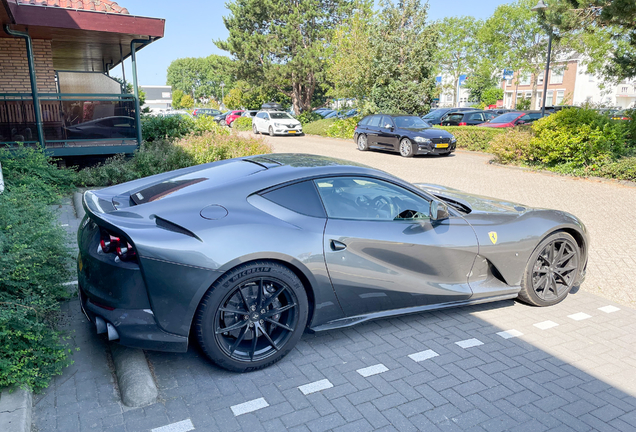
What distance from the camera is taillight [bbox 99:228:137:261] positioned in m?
3.09

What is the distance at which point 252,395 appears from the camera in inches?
125

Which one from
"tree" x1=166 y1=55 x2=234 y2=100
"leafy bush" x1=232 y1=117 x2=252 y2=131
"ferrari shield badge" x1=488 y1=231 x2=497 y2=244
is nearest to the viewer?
"ferrari shield badge" x1=488 y1=231 x2=497 y2=244

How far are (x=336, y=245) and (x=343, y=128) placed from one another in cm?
2282

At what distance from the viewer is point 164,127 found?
13.6 metres

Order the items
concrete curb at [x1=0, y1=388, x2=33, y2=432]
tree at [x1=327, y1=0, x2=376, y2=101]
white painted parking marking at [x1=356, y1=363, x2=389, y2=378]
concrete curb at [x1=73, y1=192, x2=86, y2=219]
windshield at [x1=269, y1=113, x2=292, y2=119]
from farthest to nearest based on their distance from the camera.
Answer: windshield at [x1=269, y1=113, x2=292, y2=119]
tree at [x1=327, y1=0, x2=376, y2=101]
concrete curb at [x1=73, y1=192, x2=86, y2=219]
white painted parking marking at [x1=356, y1=363, x2=389, y2=378]
concrete curb at [x1=0, y1=388, x2=33, y2=432]

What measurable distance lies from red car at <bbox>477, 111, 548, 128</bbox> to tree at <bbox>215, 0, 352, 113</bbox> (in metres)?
15.9

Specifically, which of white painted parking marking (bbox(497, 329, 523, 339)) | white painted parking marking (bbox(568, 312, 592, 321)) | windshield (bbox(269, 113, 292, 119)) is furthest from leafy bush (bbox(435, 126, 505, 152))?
white painted parking marking (bbox(497, 329, 523, 339))

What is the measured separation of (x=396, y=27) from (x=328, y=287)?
22.3 metres

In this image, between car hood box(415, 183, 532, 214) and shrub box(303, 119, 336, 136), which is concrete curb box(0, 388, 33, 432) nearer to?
car hood box(415, 183, 532, 214)

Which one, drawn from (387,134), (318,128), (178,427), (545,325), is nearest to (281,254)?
(178,427)

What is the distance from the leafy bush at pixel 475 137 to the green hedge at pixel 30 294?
55.0 ft

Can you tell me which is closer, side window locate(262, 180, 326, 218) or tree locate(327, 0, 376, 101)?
side window locate(262, 180, 326, 218)

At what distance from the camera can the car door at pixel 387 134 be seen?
17875 millimetres

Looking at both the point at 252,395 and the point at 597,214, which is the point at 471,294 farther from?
the point at 597,214
